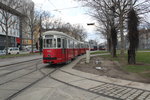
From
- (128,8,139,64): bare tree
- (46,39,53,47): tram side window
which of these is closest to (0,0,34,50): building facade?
(46,39,53,47): tram side window

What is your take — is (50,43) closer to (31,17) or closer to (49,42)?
(49,42)

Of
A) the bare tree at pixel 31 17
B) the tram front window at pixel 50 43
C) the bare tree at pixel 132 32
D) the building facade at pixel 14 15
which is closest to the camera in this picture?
the tram front window at pixel 50 43

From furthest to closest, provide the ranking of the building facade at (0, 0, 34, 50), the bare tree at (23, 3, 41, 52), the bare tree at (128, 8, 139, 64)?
the bare tree at (23, 3, 41, 52) → the building facade at (0, 0, 34, 50) → the bare tree at (128, 8, 139, 64)

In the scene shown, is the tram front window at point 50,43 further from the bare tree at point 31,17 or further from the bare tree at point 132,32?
the bare tree at point 31,17

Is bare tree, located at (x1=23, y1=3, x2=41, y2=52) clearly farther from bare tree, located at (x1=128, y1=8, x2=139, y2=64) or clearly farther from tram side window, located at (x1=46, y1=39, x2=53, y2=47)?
bare tree, located at (x1=128, y1=8, x2=139, y2=64)

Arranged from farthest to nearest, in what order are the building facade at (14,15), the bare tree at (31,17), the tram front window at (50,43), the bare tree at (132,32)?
the bare tree at (31,17) → the building facade at (14,15) → the bare tree at (132,32) → the tram front window at (50,43)

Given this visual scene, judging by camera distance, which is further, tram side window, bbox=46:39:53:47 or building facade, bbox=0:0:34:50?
building facade, bbox=0:0:34:50

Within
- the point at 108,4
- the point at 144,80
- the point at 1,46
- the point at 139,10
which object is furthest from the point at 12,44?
the point at 144,80

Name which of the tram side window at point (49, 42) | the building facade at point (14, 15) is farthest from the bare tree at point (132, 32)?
the building facade at point (14, 15)

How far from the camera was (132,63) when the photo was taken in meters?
14.5

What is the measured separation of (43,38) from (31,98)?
30.4ft

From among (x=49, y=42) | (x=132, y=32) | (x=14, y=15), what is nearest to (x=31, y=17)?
(x=14, y=15)

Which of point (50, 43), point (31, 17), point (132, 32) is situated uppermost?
point (31, 17)

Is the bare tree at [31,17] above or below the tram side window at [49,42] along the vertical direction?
above
